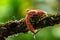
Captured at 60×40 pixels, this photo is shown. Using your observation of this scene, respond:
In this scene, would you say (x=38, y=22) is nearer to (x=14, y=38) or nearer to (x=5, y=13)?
(x=14, y=38)

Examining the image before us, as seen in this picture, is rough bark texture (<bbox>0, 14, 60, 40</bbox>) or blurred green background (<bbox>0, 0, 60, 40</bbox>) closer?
rough bark texture (<bbox>0, 14, 60, 40</bbox>)

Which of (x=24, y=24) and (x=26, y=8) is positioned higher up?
(x=26, y=8)

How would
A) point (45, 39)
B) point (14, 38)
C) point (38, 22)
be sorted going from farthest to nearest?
point (45, 39), point (14, 38), point (38, 22)

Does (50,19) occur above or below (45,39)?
above

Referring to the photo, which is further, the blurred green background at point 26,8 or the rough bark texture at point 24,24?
the blurred green background at point 26,8

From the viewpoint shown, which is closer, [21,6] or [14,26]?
[14,26]

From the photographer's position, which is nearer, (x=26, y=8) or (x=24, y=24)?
(x=24, y=24)

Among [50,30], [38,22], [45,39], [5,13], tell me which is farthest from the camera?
[5,13]

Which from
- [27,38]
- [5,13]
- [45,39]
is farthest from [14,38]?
[5,13]
